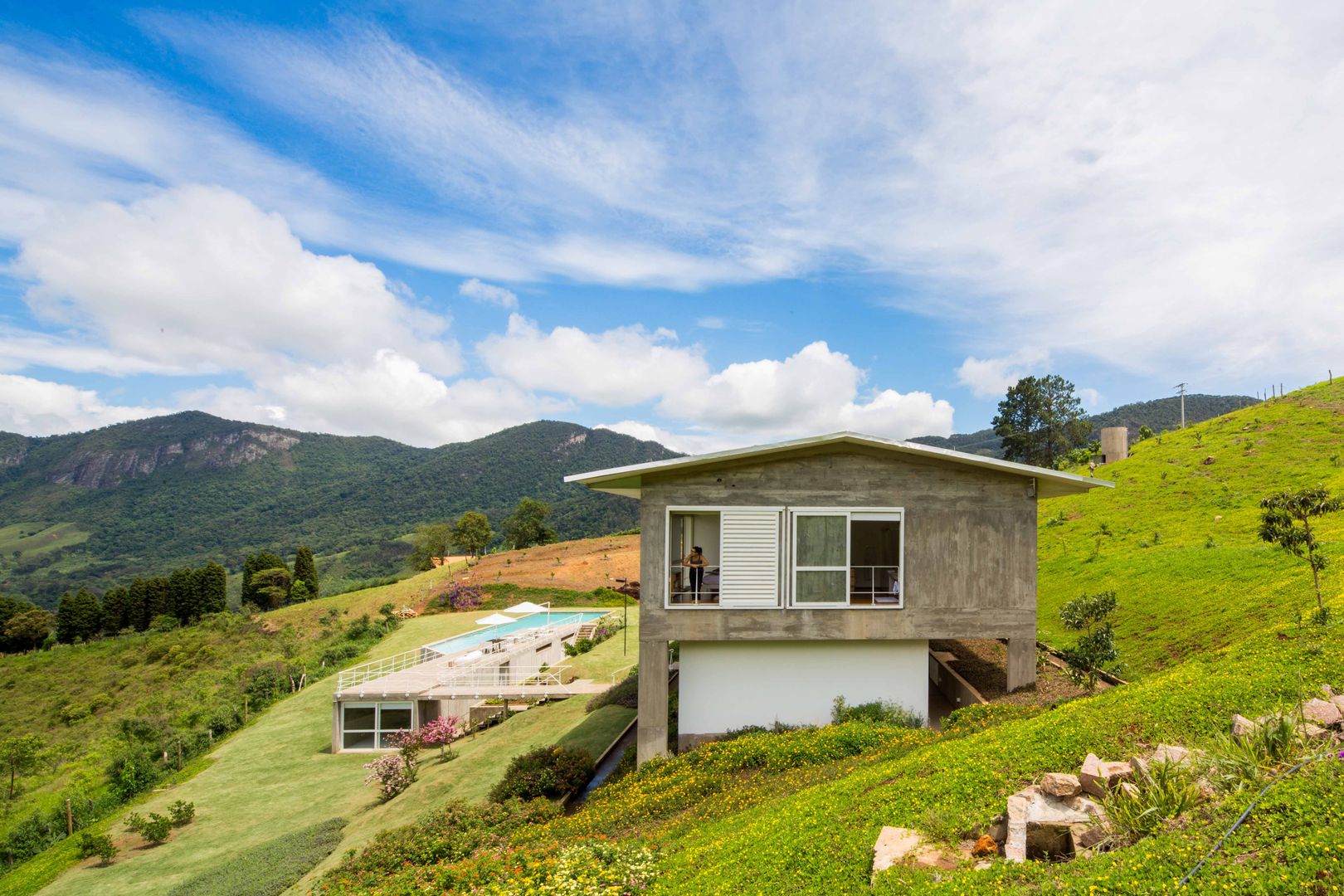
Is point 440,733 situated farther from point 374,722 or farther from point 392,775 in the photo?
point 374,722

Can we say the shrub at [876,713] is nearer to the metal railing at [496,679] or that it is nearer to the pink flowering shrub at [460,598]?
the metal railing at [496,679]

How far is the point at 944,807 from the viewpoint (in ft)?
21.7

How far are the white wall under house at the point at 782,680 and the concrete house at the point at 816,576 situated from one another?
0.08 ft

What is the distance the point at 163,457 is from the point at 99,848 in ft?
688

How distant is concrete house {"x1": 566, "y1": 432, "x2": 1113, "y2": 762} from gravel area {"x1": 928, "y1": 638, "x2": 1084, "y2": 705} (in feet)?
1.89

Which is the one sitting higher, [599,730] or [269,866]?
[599,730]

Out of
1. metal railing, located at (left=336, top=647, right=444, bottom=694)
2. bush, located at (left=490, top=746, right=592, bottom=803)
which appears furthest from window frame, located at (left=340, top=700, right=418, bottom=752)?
bush, located at (left=490, top=746, right=592, bottom=803)

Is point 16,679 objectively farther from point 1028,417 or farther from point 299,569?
point 1028,417

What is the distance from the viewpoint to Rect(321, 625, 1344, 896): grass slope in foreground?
4.51 m

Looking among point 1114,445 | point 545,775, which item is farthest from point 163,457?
point 1114,445

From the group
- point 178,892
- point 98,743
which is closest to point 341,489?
point 98,743

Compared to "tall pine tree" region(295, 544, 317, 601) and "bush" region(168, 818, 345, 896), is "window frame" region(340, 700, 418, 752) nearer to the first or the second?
"bush" region(168, 818, 345, 896)

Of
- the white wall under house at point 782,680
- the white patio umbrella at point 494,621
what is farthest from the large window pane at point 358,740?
the white wall under house at point 782,680

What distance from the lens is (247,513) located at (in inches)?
6083
